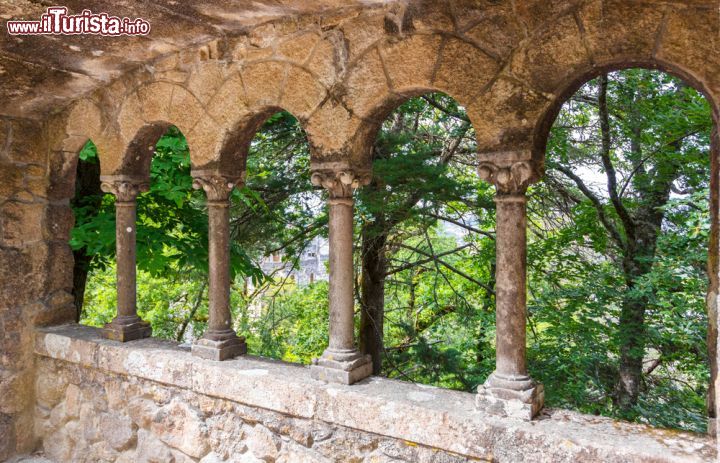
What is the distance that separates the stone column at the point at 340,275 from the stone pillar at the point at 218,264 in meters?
0.66

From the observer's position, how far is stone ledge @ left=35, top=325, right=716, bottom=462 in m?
2.03

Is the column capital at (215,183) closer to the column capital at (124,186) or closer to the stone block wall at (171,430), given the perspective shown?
the column capital at (124,186)

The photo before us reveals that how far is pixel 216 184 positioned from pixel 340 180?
33.5 inches

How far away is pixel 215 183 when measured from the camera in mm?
3186

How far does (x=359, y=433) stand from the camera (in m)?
2.55

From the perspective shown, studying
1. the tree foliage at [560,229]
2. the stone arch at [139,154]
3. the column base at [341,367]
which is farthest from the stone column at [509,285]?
the stone arch at [139,154]

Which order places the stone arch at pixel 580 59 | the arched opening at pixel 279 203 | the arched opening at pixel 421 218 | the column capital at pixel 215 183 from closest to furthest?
the stone arch at pixel 580 59 → the column capital at pixel 215 183 → the arched opening at pixel 421 218 → the arched opening at pixel 279 203

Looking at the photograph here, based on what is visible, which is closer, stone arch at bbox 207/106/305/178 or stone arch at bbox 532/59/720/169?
stone arch at bbox 532/59/720/169

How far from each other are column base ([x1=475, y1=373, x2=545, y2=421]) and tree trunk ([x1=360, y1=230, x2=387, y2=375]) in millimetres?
3127

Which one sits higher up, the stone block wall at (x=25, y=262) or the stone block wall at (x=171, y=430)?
the stone block wall at (x=25, y=262)

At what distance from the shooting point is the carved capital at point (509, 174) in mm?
2299

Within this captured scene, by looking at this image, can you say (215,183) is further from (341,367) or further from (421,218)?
(421,218)

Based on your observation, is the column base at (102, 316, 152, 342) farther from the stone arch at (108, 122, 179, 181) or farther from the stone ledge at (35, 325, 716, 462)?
the stone arch at (108, 122, 179, 181)

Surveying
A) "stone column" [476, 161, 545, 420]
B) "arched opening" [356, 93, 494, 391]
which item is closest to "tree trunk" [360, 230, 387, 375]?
"arched opening" [356, 93, 494, 391]
